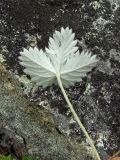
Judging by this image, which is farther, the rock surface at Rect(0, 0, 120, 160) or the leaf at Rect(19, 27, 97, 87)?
the rock surface at Rect(0, 0, 120, 160)

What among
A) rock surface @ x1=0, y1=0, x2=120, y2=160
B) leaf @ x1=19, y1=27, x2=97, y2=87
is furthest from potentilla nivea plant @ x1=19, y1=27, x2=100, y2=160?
rock surface @ x1=0, y1=0, x2=120, y2=160

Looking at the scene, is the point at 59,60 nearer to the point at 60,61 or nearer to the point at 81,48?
the point at 60,61

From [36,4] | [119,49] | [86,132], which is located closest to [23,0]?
[36,4]

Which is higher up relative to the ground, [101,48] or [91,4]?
[91,4]

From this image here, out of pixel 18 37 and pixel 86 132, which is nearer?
pixel 86 132

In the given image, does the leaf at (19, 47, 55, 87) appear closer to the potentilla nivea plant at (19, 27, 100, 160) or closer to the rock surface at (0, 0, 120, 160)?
the potentilla nivea plant at (19, 27, 100, 160)

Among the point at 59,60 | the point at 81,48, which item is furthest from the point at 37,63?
the point at 81,48

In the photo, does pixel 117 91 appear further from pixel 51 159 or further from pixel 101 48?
pixel 51 159
